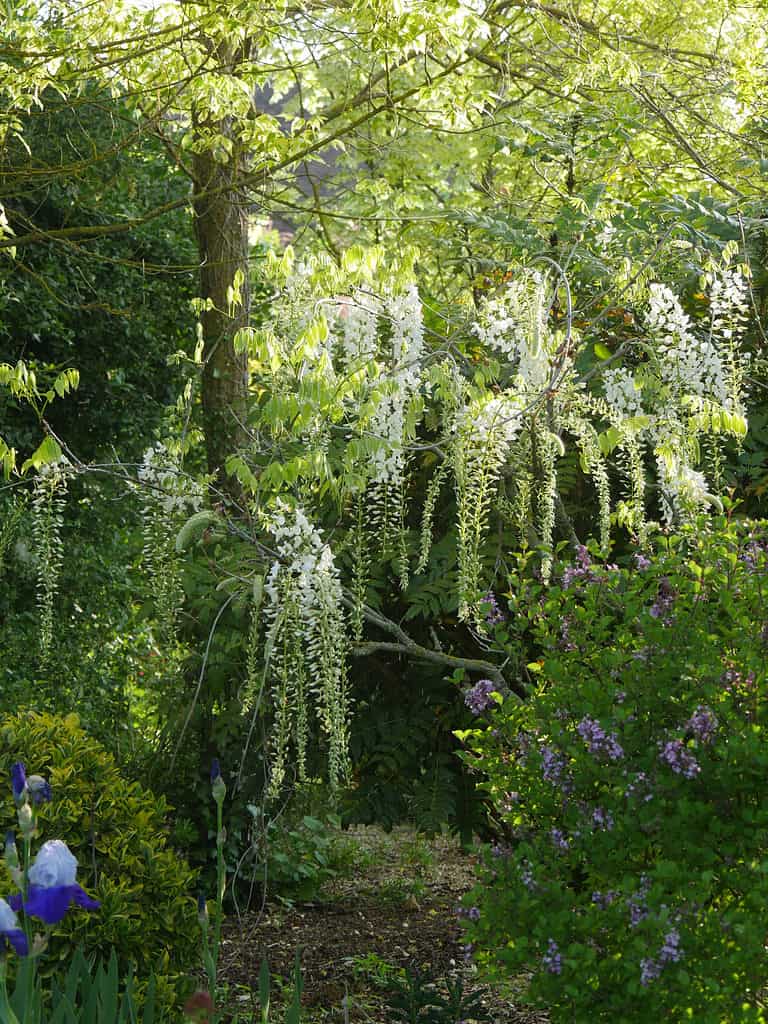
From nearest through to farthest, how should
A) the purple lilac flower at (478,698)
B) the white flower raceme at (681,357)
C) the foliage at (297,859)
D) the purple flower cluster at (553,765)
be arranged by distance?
1. the purple flower cluster at (553,765)
2. the purple lilac flower at (478,698)
3. the white flower raceme at (681,357)
4. the foliage at (297,859)

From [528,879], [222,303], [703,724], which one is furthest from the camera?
[222,303]

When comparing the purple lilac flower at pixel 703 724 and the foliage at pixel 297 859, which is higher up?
the purple lilac flower at pixel 703 724

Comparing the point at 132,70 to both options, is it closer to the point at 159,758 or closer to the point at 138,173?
the point at 138,173

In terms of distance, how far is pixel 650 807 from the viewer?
8.29ft

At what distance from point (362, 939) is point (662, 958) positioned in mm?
2584

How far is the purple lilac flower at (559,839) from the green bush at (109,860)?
1235 mm

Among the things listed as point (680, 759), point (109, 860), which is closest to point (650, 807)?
point (680, 759)

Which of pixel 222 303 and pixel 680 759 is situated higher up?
pixel 222 303

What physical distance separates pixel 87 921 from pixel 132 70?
4068 mm

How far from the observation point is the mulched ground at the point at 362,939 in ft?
13.2

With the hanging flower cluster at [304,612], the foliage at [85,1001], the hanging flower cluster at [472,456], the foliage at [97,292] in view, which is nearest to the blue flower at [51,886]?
the foliage at [85,1001]

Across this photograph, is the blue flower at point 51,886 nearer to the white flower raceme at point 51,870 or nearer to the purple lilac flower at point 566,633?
the white flower raceme at point 51,870

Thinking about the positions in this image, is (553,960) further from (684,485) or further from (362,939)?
(362,939)

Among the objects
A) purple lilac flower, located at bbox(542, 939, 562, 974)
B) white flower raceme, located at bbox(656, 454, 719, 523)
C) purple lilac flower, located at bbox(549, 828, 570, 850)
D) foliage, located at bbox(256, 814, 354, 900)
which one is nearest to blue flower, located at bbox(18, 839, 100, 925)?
purple lilac flower, located at bbox(542, 939, 562, 974)
